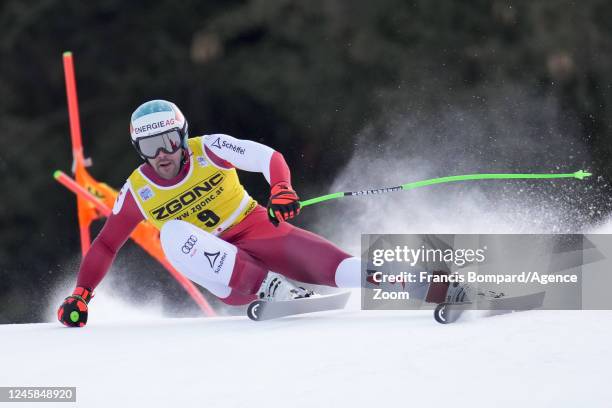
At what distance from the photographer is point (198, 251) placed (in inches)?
162

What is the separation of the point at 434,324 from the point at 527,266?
0.59 meters

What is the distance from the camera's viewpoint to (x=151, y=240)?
6582mm

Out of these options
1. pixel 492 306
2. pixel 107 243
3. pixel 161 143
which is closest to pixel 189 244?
pixel 161 143

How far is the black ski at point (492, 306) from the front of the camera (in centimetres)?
362

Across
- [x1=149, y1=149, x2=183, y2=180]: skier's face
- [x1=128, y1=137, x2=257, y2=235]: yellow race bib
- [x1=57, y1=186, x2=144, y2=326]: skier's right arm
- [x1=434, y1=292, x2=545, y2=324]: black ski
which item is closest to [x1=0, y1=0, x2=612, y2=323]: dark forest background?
[x1=57, y1=186, x2=144, y2=326]: skier's right arm

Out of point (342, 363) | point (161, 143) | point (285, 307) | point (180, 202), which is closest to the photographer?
point (342, 363)

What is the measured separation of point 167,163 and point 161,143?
86mm

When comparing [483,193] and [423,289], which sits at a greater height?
[483,193]

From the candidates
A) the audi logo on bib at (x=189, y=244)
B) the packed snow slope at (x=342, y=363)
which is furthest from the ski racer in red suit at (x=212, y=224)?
the packed snow slope at (x=342, y=363)

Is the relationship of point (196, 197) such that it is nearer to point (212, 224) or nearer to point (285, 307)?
point (212, 224)

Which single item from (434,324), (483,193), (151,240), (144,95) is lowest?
(434,324)

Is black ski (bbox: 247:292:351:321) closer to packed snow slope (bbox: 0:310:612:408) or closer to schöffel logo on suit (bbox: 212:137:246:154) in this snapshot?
packed snow slope (bbox: 0:310:612:408)

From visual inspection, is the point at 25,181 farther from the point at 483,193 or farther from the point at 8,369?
the point at 8,369

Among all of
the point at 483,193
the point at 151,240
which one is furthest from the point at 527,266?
the point at 483,193
